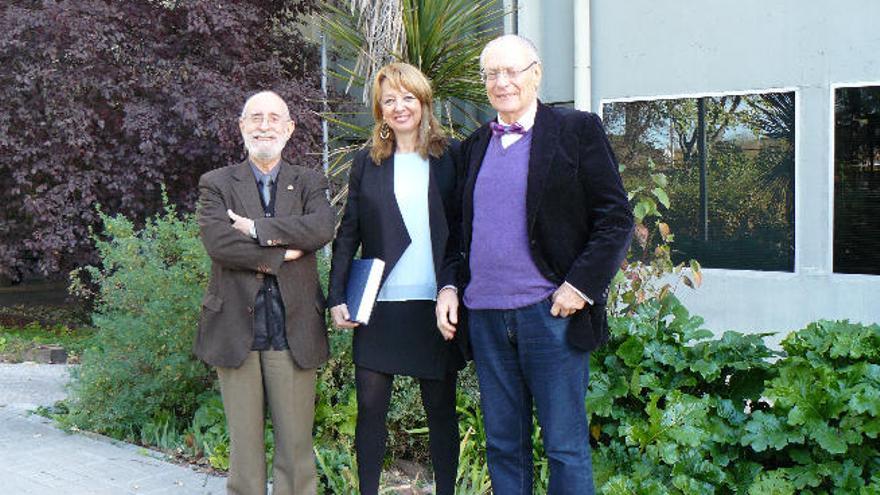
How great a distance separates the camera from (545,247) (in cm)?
321

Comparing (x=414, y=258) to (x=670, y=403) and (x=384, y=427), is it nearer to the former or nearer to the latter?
(x=384, y=427)

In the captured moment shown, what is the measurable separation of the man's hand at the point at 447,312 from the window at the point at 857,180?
5.54 metres

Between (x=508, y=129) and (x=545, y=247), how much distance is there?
454 millimetres

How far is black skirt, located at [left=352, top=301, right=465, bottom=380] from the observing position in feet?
12.0

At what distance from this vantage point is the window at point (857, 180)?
771 cm

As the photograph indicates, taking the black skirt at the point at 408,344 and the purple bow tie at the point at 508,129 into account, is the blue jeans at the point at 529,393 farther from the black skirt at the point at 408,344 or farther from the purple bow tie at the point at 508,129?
the purple bow tie at the point at 508,129

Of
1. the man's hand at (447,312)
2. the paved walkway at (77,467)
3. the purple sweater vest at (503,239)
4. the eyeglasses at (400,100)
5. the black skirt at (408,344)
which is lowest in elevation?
the paved walkway at (77,467)

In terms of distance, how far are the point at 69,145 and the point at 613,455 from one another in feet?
22.3

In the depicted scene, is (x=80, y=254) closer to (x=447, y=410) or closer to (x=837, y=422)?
(x=447, y=410)

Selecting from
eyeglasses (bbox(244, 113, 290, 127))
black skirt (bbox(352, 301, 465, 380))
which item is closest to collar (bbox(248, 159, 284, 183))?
eyeglasses (bbox(244, 113, 290, 127))

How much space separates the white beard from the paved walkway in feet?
6.00

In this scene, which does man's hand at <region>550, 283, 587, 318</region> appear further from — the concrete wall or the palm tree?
the concrete wall

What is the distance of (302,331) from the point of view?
3773 mm

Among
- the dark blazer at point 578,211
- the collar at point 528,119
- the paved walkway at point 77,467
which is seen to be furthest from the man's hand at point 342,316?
→ the paved walkway at point 77,467
